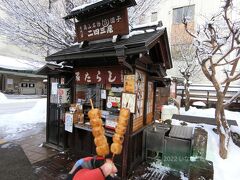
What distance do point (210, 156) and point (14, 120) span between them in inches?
440

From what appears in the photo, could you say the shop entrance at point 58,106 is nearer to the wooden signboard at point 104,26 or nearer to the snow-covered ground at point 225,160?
the wooden signboard at point 104,26

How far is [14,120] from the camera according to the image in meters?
11.4

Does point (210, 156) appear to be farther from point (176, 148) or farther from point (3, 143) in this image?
point (3, 143)

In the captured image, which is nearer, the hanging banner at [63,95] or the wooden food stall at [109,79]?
the wooden food stall at [109,79]

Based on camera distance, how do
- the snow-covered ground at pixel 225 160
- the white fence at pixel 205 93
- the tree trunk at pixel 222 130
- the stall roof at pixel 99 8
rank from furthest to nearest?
the white fence at pixel 205 93, the tree trunk at pixel 222 130, the snow-covered ground at pixel 225 160, the stall roof at pixel 99 8

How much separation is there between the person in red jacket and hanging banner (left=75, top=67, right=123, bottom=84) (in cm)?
295

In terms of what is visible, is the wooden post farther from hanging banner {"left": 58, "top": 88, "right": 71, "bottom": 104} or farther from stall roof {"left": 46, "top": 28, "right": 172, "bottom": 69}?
hanging banner {"left": 58, "top": 88, "right": 71, "bottom": 104}

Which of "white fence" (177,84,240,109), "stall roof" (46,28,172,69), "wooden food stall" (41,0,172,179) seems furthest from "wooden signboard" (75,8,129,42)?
"white fence" (177,84,240,109)

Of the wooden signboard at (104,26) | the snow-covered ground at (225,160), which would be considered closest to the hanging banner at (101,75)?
the wooden signboard at (104,26)

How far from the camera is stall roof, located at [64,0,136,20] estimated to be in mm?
4818

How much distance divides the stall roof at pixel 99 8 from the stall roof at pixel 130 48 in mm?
880

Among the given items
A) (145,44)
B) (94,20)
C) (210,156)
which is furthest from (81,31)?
(210,156)

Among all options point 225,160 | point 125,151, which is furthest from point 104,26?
point 225,160

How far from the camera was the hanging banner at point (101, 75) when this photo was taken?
5087 millimetres
